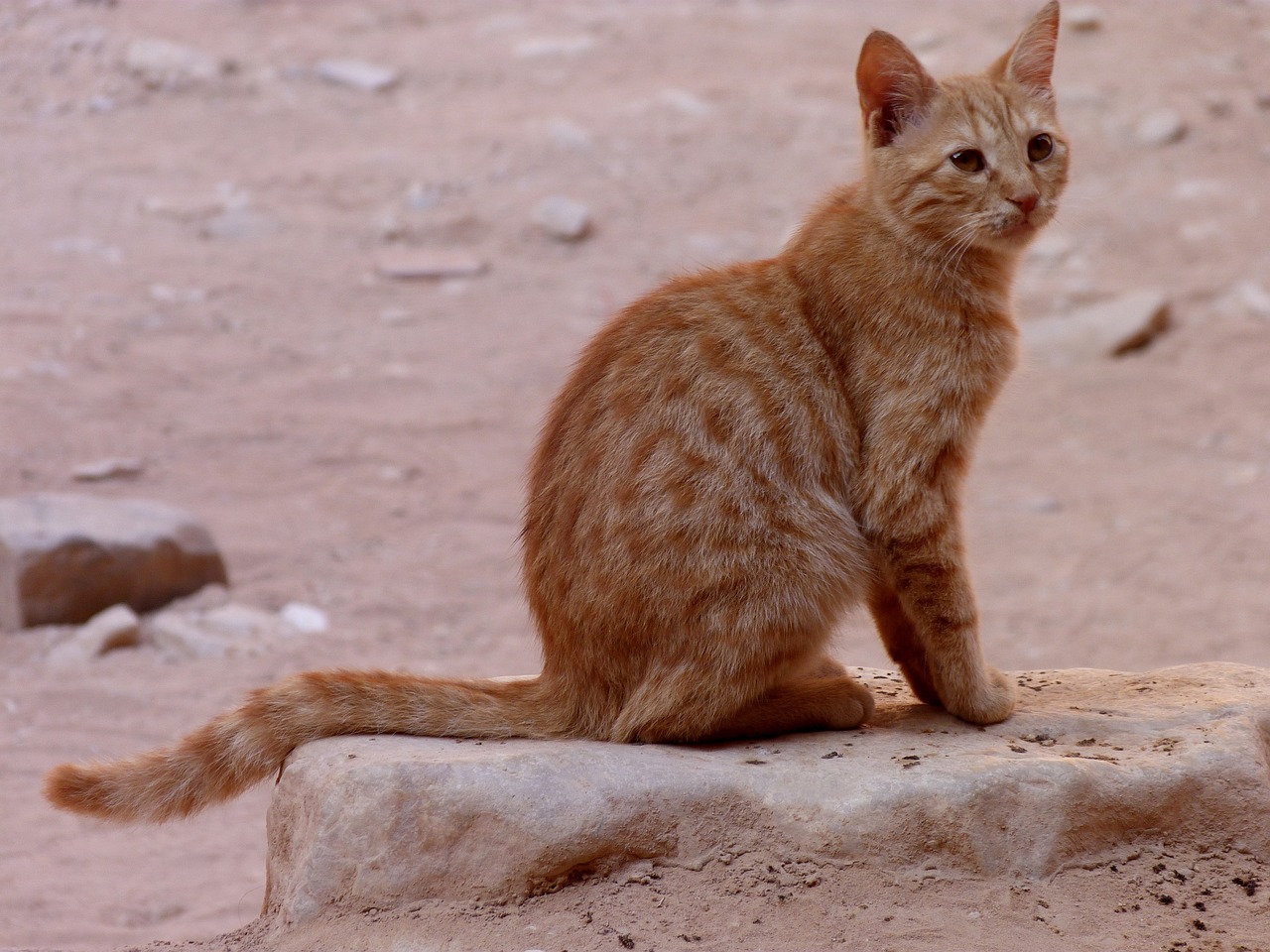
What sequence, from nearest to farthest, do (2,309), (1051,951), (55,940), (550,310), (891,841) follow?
(1051,951), (891,841), (55,940), (2,309), (550,310)

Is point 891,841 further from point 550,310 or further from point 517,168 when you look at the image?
point 517,168

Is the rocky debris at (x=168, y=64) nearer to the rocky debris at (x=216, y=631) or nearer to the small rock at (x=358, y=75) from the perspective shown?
the small rock at (x=358, y=75)

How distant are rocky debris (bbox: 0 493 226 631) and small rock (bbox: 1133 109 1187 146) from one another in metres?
7.77

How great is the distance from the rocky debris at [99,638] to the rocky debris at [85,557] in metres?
0.15

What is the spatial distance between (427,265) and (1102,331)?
468cm

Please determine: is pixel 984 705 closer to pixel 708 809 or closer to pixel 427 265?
pixel 708 809

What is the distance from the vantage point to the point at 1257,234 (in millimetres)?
9477

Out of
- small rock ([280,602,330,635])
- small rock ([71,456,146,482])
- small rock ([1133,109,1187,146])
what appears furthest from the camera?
small rock ([1133,109,1187,146])

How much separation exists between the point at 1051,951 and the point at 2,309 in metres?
7.81

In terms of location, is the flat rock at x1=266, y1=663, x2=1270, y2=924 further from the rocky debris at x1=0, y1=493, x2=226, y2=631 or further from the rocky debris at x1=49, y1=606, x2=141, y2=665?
the rocky debris at x1=0, y1=493, x2=226, y2=631

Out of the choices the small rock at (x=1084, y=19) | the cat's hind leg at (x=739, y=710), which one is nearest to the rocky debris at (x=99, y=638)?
the cat's hind leg at (x=739, y=710)

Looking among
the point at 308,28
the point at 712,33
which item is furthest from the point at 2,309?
the point at 712,33

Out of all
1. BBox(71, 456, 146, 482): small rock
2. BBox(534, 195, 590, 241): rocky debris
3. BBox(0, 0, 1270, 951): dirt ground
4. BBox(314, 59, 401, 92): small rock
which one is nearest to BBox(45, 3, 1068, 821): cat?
BBox(0, 0, 1270, 951): dirt ground

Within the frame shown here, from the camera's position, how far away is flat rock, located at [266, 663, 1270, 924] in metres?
2.86
